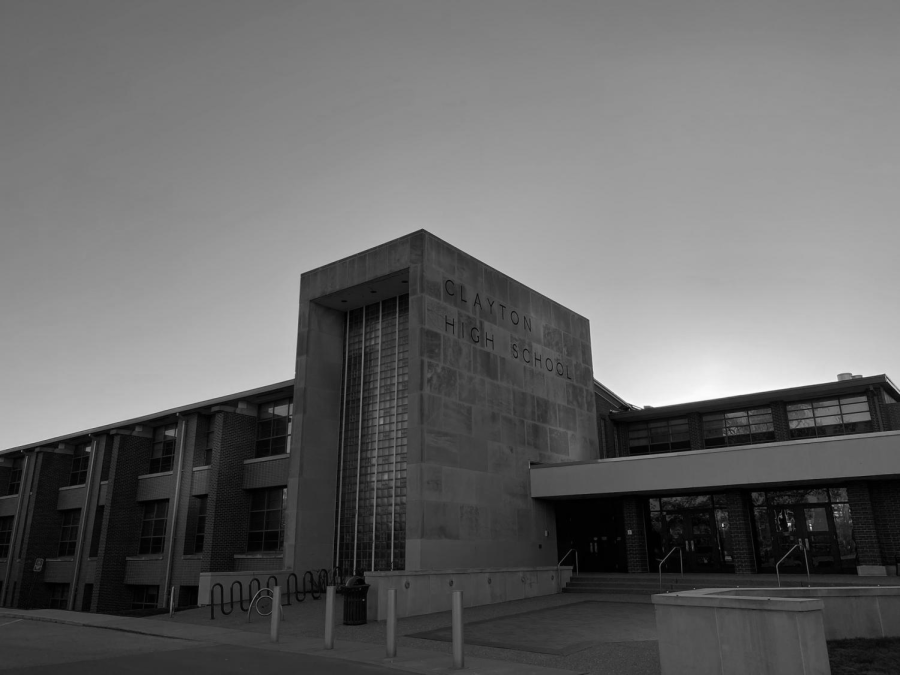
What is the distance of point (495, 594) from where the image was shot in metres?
22.1

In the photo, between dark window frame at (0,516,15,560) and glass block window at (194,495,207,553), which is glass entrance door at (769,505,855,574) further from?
dark window frame at (0,516,15,560)

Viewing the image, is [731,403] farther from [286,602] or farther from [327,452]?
[286,602]

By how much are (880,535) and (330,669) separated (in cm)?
2038

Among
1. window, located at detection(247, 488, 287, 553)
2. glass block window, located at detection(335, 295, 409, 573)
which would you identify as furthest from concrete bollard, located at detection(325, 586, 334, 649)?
window, located at detection(247, 488, 287, 553)

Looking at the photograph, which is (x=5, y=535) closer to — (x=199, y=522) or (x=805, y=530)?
(x=199, y=522)

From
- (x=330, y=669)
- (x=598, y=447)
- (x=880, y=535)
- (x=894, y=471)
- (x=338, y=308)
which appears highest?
Answer: (x=338, y=308)

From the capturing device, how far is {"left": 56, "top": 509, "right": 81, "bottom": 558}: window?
139 feet

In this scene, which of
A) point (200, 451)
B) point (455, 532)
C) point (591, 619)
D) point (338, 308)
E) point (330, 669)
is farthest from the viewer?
point (200, 451)

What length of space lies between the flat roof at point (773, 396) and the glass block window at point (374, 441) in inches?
580

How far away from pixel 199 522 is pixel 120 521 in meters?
5.45

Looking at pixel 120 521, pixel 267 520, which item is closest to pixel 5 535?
pixel 120 521

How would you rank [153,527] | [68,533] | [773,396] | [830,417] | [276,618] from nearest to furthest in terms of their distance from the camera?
[276,618] < [830,417] < [773,396] < [153,527] < [68,533]

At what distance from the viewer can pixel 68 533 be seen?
42.9 meters

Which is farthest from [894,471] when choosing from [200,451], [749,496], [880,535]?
A: [200,451]
